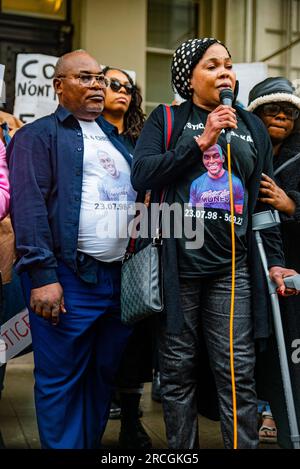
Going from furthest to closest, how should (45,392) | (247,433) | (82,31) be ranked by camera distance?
(82,31)
(45,392)
(247,433)

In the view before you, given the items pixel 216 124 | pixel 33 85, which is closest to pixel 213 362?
pixel 216 124

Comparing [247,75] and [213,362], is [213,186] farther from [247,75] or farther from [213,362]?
[247,75]

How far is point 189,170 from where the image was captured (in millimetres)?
2809

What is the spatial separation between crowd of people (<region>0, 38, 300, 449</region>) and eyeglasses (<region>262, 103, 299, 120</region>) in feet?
0.83

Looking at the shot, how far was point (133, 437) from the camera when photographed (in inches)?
142

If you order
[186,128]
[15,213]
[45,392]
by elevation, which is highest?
[186,128]

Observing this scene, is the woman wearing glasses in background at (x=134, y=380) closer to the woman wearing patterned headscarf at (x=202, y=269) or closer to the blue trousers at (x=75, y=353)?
the blue trousers at (x=75, y=353)

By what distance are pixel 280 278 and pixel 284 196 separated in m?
0.45

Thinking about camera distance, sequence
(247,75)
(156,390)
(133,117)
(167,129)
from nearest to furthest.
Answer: (167,129)
(133,117)
(156,390)
(247,75)

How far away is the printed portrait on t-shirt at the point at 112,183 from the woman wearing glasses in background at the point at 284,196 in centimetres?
60

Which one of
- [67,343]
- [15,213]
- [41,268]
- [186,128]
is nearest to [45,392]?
[67,343]

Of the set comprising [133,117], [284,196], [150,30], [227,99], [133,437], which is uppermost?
[150,30]
